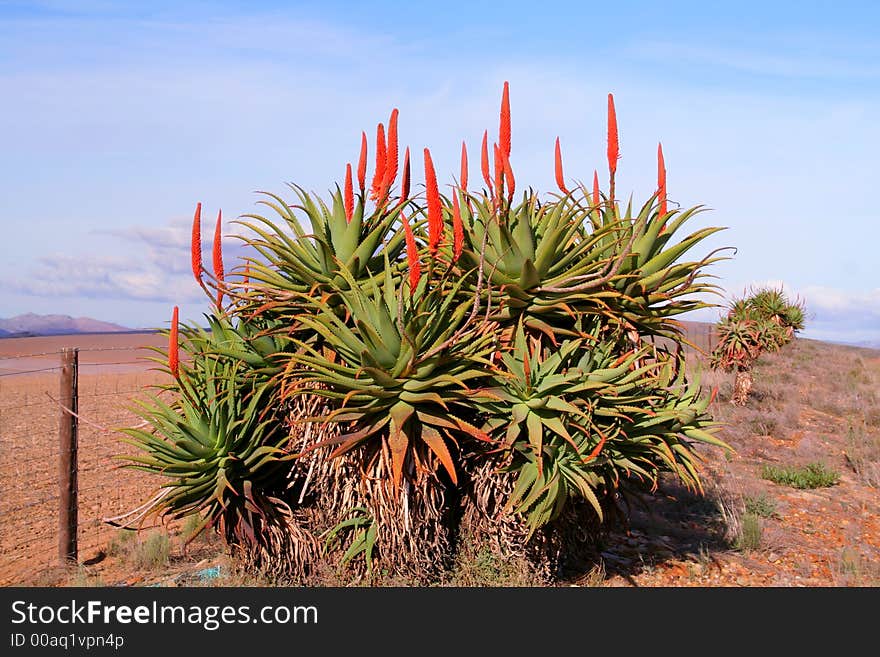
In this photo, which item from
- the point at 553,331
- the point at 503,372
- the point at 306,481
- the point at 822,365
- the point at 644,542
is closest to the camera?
the point at 503,372

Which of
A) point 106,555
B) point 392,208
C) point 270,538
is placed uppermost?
point 392,208

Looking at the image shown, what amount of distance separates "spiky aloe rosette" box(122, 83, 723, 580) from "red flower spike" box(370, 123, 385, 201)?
0.04ft

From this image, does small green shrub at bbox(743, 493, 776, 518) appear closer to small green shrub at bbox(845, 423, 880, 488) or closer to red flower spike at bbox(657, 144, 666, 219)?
small green shrub at bbox(845, 423, 880, 488)

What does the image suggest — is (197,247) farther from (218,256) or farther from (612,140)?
(612,140)

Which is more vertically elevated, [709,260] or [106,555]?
[709,260]

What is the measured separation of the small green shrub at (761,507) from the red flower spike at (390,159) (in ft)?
20.3

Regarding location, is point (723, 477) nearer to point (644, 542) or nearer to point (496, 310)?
point (644, 542)

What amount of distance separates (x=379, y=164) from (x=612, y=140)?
1.97m

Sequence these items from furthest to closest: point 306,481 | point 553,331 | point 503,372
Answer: point 306,481
point 553,331
point 503,372

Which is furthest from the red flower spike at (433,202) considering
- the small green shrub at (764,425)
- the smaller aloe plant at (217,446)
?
the small green shrub at (764,425)

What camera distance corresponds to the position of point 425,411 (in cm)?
525

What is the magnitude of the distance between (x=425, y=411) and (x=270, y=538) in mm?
2049

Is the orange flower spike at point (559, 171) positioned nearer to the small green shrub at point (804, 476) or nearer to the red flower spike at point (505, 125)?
the red flower spike at point (505, 125)

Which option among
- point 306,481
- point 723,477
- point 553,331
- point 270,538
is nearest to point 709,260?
point 553,331
